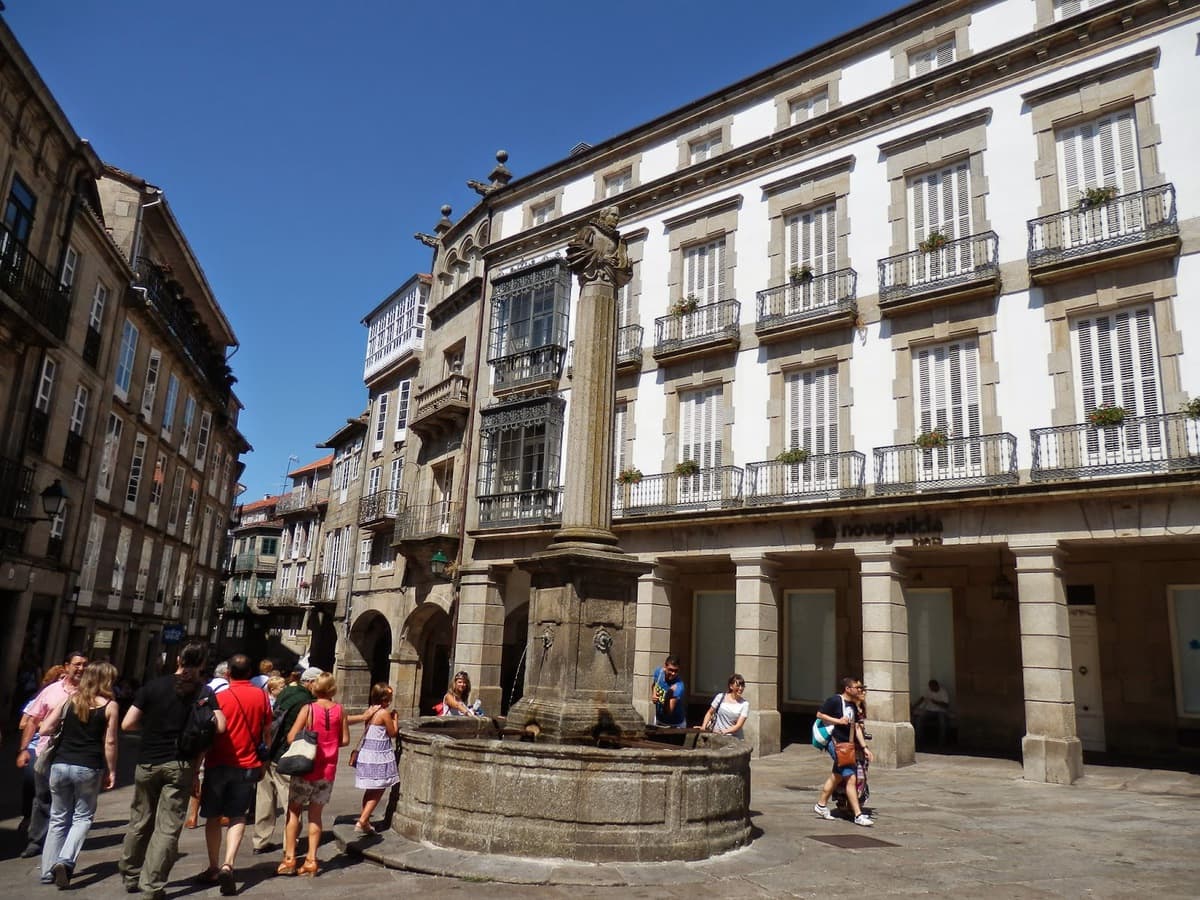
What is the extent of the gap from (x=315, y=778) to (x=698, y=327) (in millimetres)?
15162

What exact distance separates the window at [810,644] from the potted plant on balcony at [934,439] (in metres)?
5.01

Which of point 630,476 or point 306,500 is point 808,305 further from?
point 306,500

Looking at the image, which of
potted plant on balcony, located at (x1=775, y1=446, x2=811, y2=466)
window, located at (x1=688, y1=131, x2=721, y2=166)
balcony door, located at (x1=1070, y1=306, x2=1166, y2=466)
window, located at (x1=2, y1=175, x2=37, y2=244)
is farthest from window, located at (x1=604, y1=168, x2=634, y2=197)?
window, located at (x1=2, y1=175, x2=37, y2=244)

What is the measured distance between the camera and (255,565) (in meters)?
62.3

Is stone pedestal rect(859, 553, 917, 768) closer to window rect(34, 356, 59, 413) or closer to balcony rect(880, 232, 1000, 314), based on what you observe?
balcony rect(880, 232, 1000, 314)

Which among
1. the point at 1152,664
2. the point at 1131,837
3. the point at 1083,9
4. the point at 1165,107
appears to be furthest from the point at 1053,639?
the point at 1083,9

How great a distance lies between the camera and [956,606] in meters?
18.6

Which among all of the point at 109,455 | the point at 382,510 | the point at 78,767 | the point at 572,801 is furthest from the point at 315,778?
the point at 382,510

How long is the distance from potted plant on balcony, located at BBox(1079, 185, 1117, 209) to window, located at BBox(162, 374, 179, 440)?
28.5 metres

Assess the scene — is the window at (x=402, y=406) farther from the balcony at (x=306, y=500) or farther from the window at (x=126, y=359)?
the balcony at (x=306, y=500)

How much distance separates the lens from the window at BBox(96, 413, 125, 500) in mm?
25834

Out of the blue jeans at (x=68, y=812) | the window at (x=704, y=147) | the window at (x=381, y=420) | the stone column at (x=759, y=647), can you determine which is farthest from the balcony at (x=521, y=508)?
the blue jeans at (x=68, y=812)

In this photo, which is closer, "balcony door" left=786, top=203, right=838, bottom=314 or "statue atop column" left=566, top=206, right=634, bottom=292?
"statue atop column" left=566, top=206, right=634, bottom=292

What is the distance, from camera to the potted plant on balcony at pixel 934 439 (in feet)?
54.0
